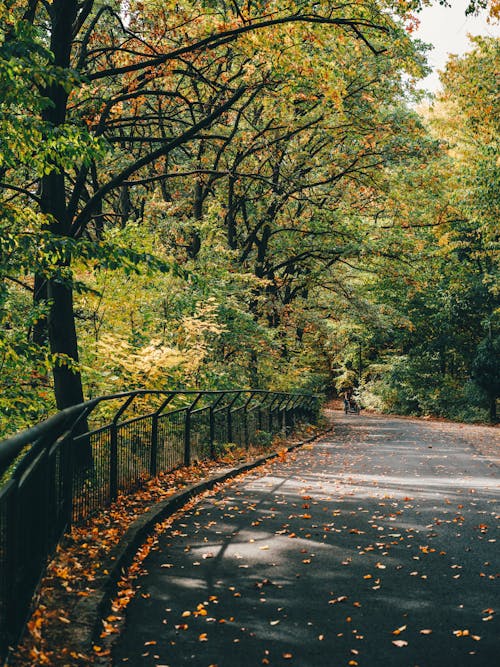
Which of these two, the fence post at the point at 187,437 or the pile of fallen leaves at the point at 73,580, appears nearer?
the pile of fallen leaves at the point at 73,580

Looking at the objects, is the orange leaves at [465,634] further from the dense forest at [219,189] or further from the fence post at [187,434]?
the fence post at [187,434]

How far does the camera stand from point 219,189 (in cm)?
2494

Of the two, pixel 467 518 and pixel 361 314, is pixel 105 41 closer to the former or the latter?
pixel 467 518

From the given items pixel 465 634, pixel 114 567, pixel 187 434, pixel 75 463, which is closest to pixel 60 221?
pixel 187 434

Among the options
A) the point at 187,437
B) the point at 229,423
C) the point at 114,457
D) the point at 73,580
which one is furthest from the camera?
the point at 229,423

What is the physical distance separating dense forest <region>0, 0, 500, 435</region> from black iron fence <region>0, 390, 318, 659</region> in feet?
3.47

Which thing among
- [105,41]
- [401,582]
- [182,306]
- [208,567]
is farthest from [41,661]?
[105,41]

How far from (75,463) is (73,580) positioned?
146 centimetres

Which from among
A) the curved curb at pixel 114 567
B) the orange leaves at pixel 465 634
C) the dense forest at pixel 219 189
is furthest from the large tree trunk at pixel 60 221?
the orange leaves at pixel 465 634

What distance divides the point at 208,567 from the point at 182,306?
1025cm

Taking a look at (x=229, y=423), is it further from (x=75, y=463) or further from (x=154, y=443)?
(x=75, y=463)

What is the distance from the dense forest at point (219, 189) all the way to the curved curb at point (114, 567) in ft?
6.95

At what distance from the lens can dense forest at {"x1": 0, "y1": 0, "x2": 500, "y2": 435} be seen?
30.0ft

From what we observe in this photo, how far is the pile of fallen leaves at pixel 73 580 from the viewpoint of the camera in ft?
13.5
